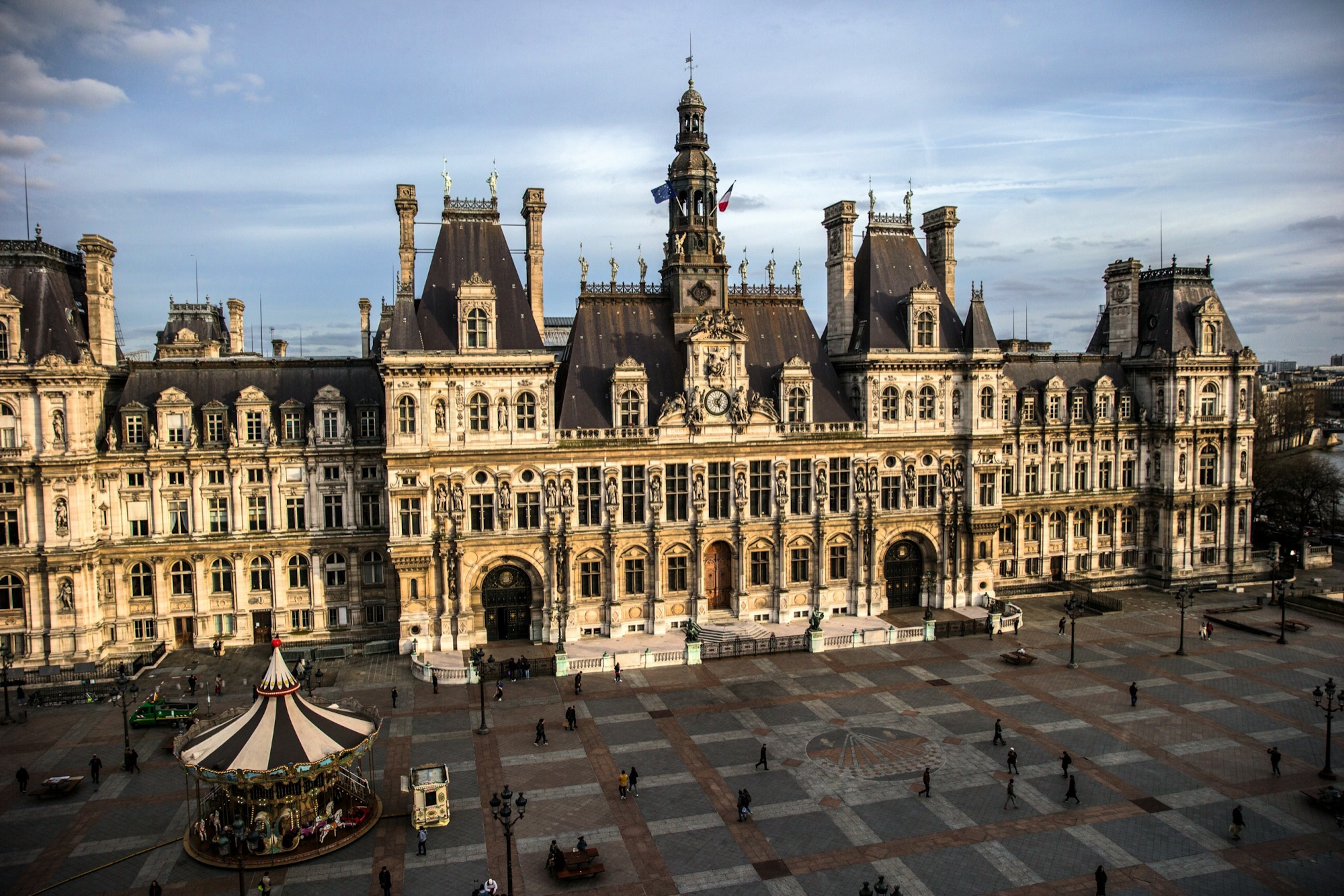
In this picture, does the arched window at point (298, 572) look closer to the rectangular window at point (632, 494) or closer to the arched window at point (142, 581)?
the arched window at point (142, 581)

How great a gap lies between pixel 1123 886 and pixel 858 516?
33205 mm

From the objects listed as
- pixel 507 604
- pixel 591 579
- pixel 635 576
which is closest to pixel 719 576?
pixel 635 576

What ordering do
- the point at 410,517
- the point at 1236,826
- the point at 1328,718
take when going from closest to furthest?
the point at 1236,826, the point at 1328,718, the point at 410,517

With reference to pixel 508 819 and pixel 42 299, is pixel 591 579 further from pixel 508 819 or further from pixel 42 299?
pixel 42 299

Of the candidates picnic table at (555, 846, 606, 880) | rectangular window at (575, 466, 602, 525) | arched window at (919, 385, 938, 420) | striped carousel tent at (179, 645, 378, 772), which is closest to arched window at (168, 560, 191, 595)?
rectangular window at (575, 466, 602, 525)

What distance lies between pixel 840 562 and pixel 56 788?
44667mm

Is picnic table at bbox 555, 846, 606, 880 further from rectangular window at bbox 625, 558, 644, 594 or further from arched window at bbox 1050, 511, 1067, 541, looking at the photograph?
arched window at bbox 1050, 511, 1067, 541

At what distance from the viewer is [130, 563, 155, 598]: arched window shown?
58531mm

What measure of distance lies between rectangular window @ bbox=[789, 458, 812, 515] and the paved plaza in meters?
9.99

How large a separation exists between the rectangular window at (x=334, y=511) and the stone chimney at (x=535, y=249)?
16.7 m

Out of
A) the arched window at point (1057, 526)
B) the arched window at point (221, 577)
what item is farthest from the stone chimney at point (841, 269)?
the arched window at point (221, 577)

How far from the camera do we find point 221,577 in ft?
196

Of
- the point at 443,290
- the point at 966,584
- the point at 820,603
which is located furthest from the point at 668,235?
the point at 966,584

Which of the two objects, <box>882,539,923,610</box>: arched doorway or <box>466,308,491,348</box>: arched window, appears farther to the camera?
<box>882,539,923,610</box>: arched doorway
